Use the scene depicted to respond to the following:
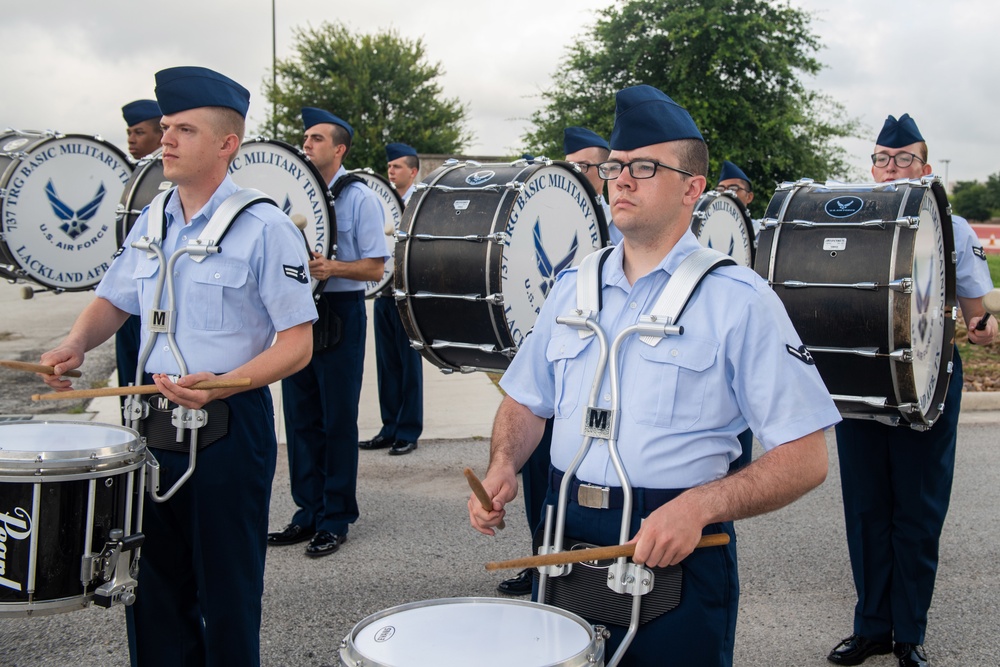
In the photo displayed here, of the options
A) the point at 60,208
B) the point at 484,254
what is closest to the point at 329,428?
the point at 484,254

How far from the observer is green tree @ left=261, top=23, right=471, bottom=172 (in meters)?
33.2

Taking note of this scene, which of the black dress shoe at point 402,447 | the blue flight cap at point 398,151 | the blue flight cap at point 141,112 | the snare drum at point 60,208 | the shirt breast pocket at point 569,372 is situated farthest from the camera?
the blue flight cap at point 398,151

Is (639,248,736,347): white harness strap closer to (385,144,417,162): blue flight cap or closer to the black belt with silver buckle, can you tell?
the black belt with silver buckle

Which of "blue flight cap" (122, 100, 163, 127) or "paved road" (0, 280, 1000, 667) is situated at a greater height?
"blue flight cap" (122, 100, 163, 127)

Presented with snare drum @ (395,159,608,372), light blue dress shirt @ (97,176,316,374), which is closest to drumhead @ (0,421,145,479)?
light blue dress shirt @ (97,176,316,374)

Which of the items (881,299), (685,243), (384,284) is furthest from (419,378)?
(685,243)

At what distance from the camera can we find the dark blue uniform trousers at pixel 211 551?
114 inches

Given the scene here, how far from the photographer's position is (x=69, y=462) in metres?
2.54

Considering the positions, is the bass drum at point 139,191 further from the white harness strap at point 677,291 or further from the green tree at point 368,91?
the green tree at point 368,91

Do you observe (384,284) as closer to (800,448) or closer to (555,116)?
(800,448)

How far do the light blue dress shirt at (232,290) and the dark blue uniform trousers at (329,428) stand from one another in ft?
7.34

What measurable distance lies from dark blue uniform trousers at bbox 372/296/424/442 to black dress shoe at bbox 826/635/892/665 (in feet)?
12.4

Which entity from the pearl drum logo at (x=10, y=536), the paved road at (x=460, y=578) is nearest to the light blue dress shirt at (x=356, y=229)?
the paved road at (x=460, y=578)

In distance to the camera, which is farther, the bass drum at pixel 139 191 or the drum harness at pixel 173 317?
the bass drum at pixel 139 191
